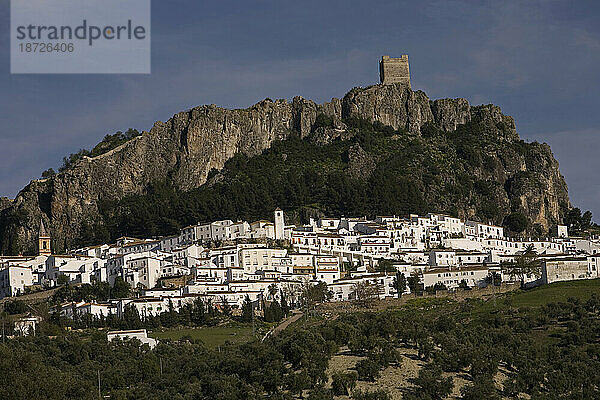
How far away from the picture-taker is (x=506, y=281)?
293 ft

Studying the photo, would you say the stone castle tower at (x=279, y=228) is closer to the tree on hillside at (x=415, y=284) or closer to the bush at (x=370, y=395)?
the tree on hillside at (x=415, y=284)

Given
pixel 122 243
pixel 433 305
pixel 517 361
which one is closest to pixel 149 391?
pixel 517 361

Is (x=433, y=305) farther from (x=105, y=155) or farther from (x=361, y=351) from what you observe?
(x=105, y=155)

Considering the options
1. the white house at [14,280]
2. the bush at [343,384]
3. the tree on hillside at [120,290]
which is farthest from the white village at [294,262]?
the bush at [343,384]

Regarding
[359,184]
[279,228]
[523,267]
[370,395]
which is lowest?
[370,395]

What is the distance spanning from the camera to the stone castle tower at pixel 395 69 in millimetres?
153750

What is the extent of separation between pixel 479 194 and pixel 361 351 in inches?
3230

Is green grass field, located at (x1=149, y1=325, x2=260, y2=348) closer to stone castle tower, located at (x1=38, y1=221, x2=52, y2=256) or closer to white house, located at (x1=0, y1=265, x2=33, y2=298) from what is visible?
white house, located at (x1=0, y1=265, x2=33, y2=298)

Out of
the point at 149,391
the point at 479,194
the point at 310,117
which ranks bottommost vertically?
the point at 149,391

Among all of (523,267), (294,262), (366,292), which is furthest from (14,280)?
(523,267)

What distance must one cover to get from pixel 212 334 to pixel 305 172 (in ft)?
175

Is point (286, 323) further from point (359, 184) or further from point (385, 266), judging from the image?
point (359, 184)

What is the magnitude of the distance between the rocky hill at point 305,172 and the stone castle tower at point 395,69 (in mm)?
4567

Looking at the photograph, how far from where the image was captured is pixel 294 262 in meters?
98.2
